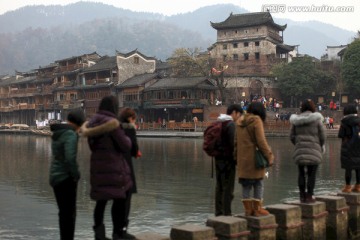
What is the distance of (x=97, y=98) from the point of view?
211ft

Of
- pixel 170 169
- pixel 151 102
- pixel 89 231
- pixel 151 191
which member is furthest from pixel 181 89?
pixel 89 231

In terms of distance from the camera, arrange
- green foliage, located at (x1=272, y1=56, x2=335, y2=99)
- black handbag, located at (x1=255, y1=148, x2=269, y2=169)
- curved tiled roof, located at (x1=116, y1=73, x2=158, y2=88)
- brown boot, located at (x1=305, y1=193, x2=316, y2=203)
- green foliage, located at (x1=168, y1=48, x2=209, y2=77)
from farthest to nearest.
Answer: curved tiled roof, located at (x1=116, y1=73, x2=158, y2=88) → green foliage, located at (x1=168, y1=48, x2=209, y2=77) → green foliage, located at (x1=272, y1=56, x2=335, y2=99) → brown boot, located at (x1=305, y1=193, x2=316, y2=203) → black handbag, located at (x1=255, y1=148, x2=269, y2=169)

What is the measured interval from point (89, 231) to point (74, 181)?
3122 mm

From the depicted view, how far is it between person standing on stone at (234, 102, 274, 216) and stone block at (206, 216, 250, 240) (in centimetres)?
53

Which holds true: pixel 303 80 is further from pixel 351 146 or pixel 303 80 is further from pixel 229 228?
pixel 229 228

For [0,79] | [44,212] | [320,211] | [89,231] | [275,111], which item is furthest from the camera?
[0,79]

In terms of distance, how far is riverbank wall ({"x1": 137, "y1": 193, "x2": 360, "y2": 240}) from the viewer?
211 inches

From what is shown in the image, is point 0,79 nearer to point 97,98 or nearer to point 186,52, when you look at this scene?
point 97,98

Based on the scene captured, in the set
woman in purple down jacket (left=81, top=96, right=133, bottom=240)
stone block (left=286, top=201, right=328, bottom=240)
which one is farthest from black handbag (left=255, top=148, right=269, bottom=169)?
woman in purple down jacket (left=81, top=96, right=133, bottom=240)

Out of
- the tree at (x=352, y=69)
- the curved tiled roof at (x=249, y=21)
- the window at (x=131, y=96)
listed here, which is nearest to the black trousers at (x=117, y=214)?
the tree at (x=352, y=69)

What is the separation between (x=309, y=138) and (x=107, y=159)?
365 cm

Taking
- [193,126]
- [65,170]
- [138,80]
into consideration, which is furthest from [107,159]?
[138,80]

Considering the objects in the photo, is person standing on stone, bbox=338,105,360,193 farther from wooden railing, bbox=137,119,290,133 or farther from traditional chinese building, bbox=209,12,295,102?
traditional chinese building, bbox=209,12,295,102

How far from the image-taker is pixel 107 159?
534 centimetres
